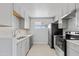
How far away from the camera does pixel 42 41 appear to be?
961cm

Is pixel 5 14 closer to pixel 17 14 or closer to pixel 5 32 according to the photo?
pixel 5 32

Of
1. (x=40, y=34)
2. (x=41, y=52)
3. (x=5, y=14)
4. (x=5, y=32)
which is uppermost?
(x=5, y=14)

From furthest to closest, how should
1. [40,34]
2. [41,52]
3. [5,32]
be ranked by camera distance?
[40,34] → [41,52] → [5,32]

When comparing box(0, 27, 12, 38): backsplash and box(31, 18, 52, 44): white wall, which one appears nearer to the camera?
box(0, 27, 12, 38): backsplash

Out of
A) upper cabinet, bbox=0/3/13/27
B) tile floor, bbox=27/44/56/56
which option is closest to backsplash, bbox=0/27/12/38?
upper cabinet, bbox=0/3/13/27

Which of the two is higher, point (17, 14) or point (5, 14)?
point (17, 14)

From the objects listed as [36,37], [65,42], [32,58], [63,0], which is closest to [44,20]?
[36,37]

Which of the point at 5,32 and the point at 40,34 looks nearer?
the point at 5,32

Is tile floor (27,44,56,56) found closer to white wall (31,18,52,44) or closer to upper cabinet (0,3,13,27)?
white wall (31,18,52,44)

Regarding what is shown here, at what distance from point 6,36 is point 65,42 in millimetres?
1607

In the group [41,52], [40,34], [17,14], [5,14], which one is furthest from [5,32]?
[40,34]

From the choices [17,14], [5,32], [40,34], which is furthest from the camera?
Result: [40,34]

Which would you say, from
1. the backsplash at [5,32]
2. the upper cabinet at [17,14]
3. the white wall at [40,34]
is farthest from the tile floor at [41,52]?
the backsplash at [5,32]

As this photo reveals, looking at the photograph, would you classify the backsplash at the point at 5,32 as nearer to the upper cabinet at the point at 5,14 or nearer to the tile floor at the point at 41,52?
the upper cabinet at the point at 5,14
